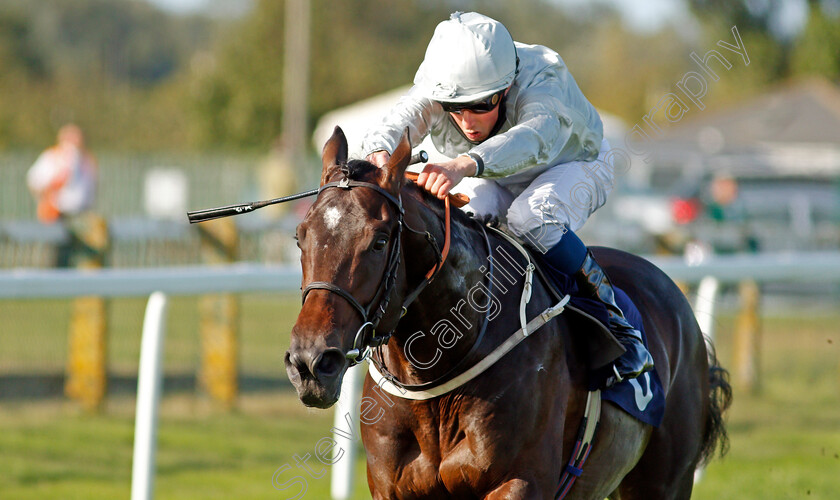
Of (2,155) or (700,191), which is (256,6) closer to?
(2,155)

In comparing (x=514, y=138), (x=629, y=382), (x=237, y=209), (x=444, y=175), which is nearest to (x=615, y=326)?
(x=629, y=382)

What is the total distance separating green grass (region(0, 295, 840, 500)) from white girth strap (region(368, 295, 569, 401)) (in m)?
2.51

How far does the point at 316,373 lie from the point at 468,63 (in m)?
1.25

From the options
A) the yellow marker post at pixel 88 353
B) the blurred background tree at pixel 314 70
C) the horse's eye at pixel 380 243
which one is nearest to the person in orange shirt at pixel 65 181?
the yellow marker post at pixel 88 353

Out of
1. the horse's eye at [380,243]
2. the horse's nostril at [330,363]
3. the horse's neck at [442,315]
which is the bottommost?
the horse's nostril at [330,363]

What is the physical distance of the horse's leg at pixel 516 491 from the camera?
116 inches

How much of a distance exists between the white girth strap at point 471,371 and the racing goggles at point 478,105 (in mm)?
689

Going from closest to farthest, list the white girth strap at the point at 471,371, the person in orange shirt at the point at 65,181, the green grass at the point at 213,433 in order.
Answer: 1. the white girth strap at the point at 471,371
2. the green grass at the point at 213,433
3. the person in orange shirt at the point at 65,181

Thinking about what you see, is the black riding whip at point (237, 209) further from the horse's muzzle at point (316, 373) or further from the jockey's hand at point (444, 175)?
the horse's muzzle at point (316, 373)

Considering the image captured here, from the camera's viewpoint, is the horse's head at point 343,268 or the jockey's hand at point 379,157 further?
the jockey's hand at point 379,157

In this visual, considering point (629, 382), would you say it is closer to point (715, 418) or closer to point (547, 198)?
point (547, 198)

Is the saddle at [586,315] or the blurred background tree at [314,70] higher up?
the blurred background tree at [314,70]

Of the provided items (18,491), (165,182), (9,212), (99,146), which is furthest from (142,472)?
(99,146)

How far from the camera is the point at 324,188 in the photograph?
8.78 ft
